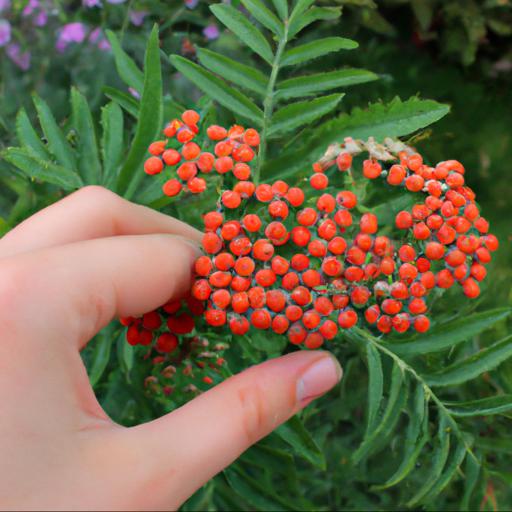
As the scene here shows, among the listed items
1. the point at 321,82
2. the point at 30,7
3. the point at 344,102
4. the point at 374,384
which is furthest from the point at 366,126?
the point at 30,7

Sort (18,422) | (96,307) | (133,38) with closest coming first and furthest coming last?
(18,422) < (96,307) < (133,38)

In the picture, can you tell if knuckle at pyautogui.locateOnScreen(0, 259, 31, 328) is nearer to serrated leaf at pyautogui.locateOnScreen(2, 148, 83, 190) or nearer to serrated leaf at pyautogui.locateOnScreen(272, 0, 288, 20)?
serrated leaf at pyautogui.locateOnScreen(2, 148, 83, 190)

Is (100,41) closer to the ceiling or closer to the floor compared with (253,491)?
closer to the ceiling

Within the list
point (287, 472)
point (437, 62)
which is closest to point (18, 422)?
point (287, 472)

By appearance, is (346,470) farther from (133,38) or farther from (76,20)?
(76,20)

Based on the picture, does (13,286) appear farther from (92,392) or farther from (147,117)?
(147,117)
